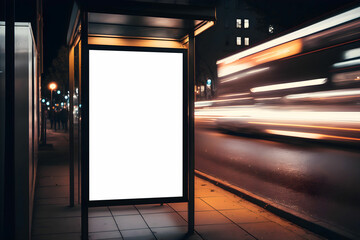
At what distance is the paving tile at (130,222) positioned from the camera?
5.73 m

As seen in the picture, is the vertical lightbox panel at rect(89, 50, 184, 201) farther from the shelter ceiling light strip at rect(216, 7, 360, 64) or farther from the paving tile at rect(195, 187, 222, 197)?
the shelter ceiling light strip at rect(216, 7, 360, 64)

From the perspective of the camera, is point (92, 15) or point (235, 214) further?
point (235, 214)

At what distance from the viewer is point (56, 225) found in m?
5.79

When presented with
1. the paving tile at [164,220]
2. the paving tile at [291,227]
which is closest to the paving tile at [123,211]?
the paving tile at [164,220]

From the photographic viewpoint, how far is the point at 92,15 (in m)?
4.97

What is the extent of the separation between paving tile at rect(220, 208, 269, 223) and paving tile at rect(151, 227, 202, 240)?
91 centimetres

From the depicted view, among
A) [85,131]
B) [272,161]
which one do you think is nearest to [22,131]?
[85,131]

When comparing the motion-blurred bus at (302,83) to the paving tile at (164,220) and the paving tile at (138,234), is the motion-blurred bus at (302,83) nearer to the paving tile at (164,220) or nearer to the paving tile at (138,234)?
the paving tile at (164,220)

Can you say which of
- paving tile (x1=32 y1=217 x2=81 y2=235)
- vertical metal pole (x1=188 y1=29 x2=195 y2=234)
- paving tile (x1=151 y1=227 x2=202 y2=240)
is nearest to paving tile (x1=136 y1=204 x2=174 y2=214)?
paving tile (x1=151 y1=227 x2=202 y2=240)

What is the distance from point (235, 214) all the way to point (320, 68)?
27.4 feet

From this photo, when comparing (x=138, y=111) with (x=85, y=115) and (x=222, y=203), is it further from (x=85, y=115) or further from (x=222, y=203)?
(x=222, y=203)

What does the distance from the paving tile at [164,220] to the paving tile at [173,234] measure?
194 mm

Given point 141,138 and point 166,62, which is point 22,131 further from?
point 166,62

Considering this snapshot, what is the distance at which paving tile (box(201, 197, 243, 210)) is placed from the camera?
6809mm
